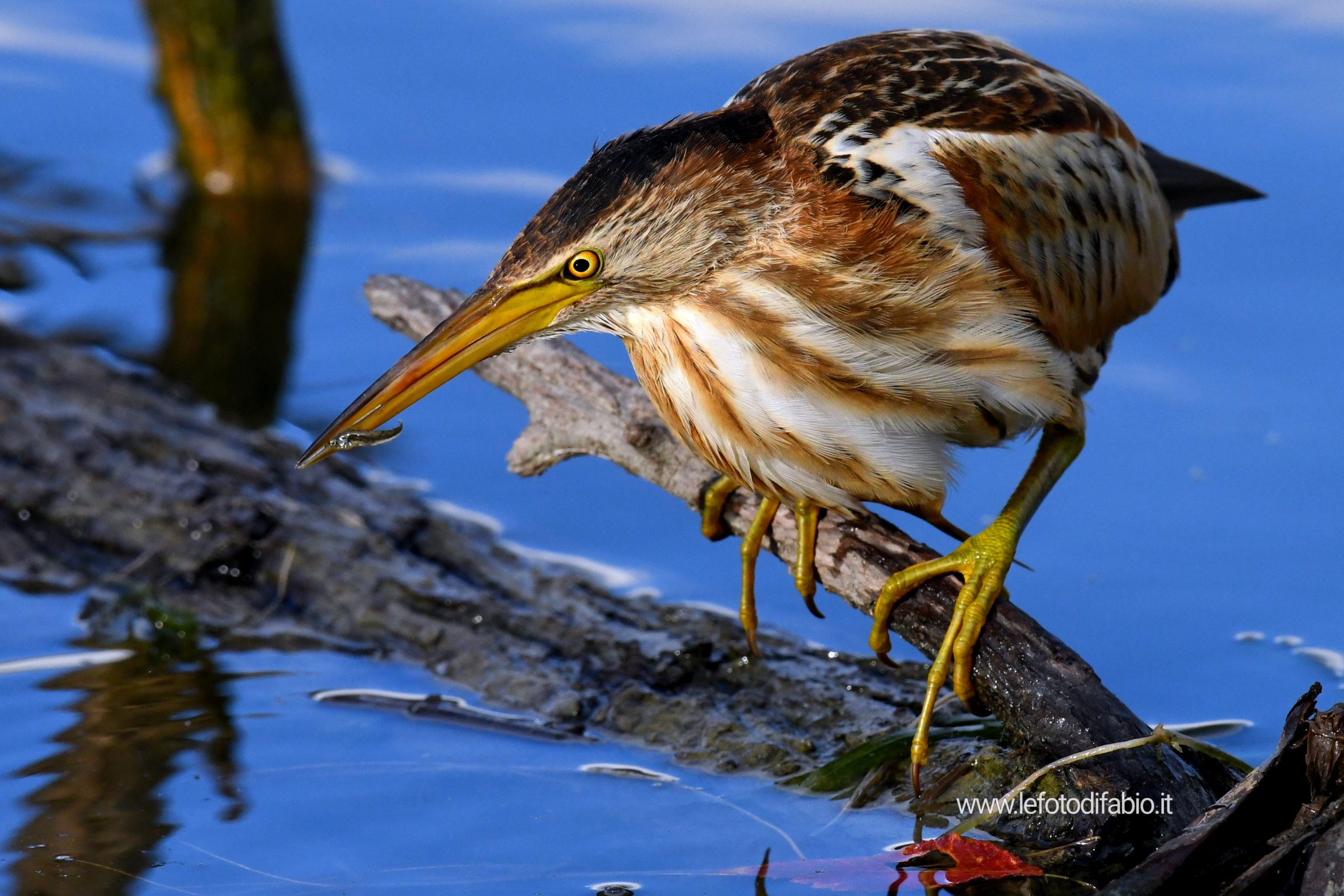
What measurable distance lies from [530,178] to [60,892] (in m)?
4.23

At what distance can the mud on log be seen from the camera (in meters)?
3.10

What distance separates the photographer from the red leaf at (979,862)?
3016mm

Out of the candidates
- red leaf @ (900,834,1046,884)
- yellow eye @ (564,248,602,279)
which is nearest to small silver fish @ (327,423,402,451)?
yellow eye @ (564,248,602,279)

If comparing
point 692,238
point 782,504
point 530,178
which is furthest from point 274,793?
point 530,178

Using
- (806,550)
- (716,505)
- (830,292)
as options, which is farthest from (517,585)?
(830,292)

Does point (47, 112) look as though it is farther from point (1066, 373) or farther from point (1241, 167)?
point (1066, 373)

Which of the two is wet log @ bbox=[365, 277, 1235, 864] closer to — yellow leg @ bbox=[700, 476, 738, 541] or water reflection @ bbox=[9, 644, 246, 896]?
yellow leg @ bbox=[700, 476, 738, 541]

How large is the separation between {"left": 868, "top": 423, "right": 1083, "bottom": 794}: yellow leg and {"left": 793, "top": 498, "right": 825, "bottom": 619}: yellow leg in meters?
0.19

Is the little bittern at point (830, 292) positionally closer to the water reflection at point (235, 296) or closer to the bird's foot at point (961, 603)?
the bird's foot at point (961, 603)

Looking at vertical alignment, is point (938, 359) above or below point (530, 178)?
below

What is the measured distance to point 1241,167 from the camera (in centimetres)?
615

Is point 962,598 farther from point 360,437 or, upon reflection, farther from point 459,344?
point 360,437

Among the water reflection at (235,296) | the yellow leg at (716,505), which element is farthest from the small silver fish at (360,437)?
the water reflection at (235,296)

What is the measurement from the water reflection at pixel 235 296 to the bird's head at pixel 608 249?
260 cm
